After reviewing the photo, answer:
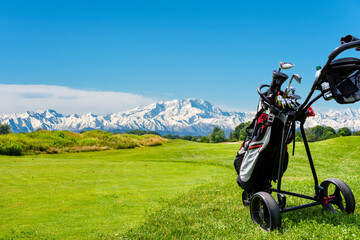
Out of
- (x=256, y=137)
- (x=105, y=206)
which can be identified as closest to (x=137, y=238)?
(x=105, y=206)

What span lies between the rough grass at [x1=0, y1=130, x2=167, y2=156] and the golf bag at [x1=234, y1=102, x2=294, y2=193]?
2149cm

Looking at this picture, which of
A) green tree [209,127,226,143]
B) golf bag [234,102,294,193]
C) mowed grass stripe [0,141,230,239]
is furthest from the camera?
green tree [209,127,226,143]

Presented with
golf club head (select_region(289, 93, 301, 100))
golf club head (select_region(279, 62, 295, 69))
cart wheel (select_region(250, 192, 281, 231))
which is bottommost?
cart wheel (select_region(250, 192, 281, 231))

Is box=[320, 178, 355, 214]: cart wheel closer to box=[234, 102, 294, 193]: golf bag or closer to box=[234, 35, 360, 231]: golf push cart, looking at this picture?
box=[234, 35, 360, 231]: golf push cart

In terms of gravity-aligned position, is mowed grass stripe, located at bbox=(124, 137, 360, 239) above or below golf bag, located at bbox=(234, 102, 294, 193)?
below

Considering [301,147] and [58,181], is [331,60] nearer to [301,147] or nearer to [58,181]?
[58,181]

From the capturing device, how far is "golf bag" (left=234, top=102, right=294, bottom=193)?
17.7 feet

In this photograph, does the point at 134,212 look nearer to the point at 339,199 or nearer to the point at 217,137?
the point at 339,199

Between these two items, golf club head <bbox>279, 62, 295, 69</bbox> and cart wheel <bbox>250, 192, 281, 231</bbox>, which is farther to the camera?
golf club head <bbox>279, 62, 295, 69</bbox>

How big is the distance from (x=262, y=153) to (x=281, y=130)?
0.58m

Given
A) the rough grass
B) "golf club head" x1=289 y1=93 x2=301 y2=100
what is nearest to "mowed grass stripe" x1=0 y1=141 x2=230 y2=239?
"golf club head" x1=289 y1=93 x2=301 y2=100

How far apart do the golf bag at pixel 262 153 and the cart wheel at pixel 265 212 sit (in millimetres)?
420

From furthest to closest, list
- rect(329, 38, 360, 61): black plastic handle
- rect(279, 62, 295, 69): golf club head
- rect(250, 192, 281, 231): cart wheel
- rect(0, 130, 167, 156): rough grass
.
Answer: rect(0, 130, 167, 156): rough grass < rect(279, 62, 295, 69): golf club head < rect(250, 192, 281, 231): cart wheel < rect(329, 38, 360, 61): black plastic handle

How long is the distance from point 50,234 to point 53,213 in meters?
1.27
